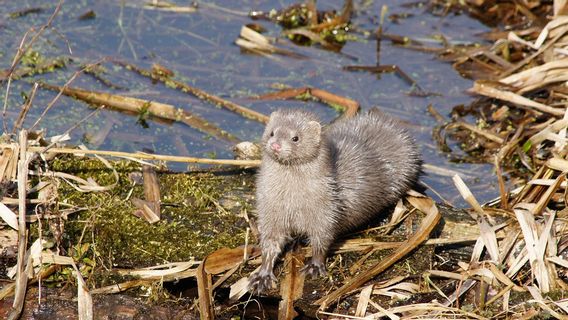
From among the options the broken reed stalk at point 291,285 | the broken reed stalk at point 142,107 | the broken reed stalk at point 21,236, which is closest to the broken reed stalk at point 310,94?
the broken reed stalk at point 142,107

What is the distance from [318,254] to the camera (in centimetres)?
569

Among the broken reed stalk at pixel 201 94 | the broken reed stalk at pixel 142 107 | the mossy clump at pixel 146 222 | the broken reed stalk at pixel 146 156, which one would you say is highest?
the broken reed stalk at pixel 146 156

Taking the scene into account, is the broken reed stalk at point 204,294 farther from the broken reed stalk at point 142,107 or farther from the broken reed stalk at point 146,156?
the broken reed stalk at point 142,107

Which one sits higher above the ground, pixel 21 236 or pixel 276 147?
pixel 276 147

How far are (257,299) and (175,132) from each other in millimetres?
2723

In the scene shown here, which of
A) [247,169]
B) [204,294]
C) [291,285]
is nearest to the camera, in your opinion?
[204,294]

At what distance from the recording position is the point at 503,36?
970 cm

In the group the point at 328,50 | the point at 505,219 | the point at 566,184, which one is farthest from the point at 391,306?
the point at 328,50

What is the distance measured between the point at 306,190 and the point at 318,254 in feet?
1.34

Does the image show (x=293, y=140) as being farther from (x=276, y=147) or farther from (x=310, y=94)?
(x=310, y=94)

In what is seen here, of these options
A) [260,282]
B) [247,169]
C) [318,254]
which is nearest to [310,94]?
[247,169]

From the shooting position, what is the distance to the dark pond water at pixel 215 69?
7785 mm

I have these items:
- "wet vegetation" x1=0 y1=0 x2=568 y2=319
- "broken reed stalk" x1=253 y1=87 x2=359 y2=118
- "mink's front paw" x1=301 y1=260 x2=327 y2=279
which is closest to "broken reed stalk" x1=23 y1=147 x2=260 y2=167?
"wet vegetation" x1=0 y1=0 x2=568 y2=319

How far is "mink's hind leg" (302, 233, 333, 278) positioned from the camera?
18.6 ft
